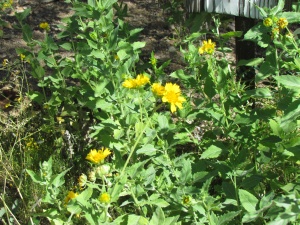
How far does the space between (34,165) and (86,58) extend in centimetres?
96

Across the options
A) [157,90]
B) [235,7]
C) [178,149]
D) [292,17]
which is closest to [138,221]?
[157,90]

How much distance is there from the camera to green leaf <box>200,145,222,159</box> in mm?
2361

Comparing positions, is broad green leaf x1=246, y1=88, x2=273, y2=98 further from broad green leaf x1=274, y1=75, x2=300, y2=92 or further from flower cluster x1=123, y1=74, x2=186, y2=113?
flower cluster x1=123, y1=74, x2=186, y2=113

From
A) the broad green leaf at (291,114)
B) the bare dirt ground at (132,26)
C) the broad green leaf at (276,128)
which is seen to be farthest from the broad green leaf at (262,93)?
the bare dirt ground at (132,26)

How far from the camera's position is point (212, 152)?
2.39 meters

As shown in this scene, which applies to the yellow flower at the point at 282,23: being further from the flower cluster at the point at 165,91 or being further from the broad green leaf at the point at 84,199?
the broad green leaf at the point at 84,199

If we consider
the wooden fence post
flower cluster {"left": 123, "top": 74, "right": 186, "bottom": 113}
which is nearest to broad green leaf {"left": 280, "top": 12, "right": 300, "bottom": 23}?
flower cluster {"left": 123, "top": 74, "right": 186, "bottom": 113}

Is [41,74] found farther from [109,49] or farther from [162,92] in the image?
[162,92]

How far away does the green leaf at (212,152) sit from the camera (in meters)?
2.36

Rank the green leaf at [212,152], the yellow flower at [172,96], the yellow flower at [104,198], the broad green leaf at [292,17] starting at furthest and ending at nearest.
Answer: the green leaf at [212,152], the broad green leaf at [292,17], the yellow flower at [172,96], the yellow flower at [104,198]

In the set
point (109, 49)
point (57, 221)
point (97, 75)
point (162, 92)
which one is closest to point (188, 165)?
point (162, 92)

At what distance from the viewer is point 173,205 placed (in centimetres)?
226

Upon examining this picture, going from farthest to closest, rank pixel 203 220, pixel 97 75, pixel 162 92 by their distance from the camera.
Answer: pixel 97 75
pixel 203 220
pixel 162 92

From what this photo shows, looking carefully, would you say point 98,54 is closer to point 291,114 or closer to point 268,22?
point 268,22
